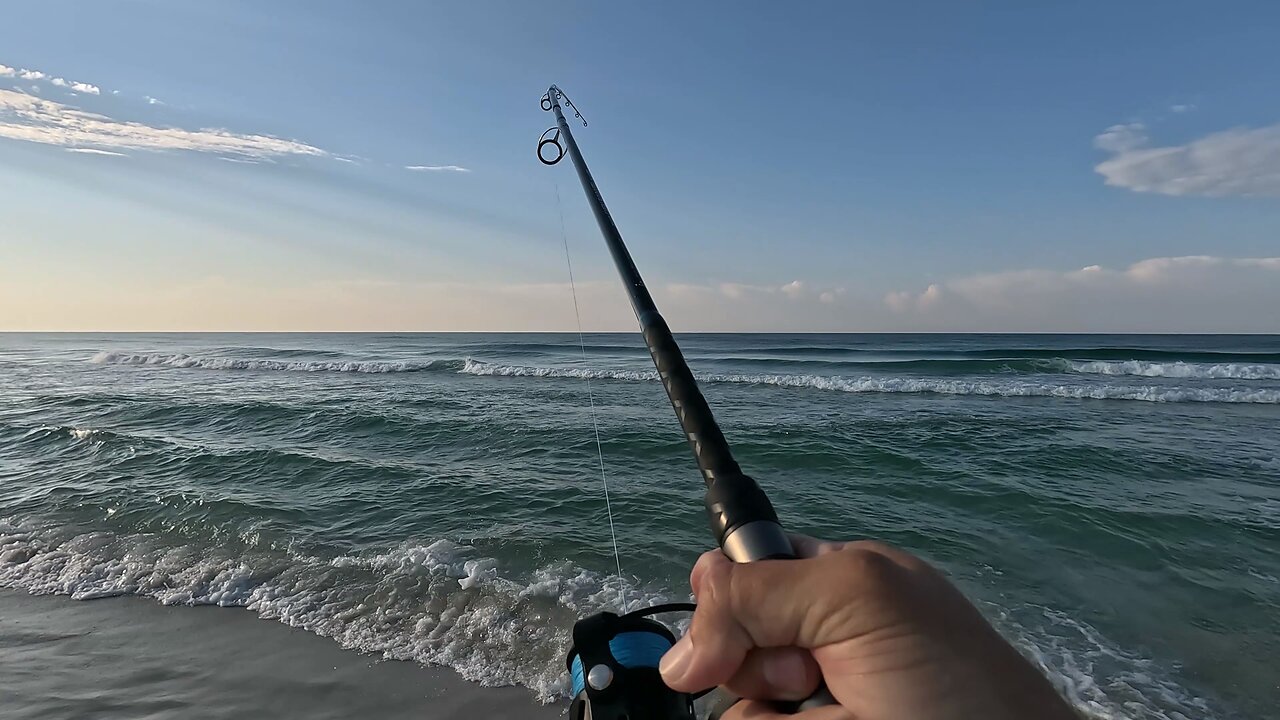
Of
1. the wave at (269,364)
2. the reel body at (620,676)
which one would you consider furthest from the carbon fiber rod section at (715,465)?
the wave at (269,364)

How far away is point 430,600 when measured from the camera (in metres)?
4.76

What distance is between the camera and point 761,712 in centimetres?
86

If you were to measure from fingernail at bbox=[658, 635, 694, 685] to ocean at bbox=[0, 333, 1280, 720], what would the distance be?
3179 mm

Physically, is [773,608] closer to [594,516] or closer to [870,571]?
[870,571]

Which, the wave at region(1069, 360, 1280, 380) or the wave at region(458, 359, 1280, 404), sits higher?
the wave at region(1069, 360, 1280, 380)

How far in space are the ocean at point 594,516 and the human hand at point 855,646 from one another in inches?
129

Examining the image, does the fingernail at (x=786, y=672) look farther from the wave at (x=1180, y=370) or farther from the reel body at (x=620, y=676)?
the wave at (x=1180, y=370)

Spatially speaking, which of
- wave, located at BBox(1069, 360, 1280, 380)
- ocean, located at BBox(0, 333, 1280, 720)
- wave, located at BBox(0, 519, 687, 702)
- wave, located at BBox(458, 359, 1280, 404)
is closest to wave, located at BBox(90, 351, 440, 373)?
wave, located at BBox(458, 359, 1280, 404)

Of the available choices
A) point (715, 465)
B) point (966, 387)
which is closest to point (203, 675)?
point (715, 465)

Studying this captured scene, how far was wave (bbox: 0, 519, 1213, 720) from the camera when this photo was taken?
385 cm

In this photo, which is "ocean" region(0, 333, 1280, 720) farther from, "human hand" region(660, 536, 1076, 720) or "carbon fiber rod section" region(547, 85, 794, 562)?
"human hand" region(660, 536, 1076, 720)

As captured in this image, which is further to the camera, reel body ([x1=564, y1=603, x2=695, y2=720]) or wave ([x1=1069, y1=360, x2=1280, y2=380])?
wave ([x1=1069, y1=360, x2=1280, y2=380])

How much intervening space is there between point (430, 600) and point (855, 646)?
15.3ft

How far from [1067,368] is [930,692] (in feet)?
97.1
